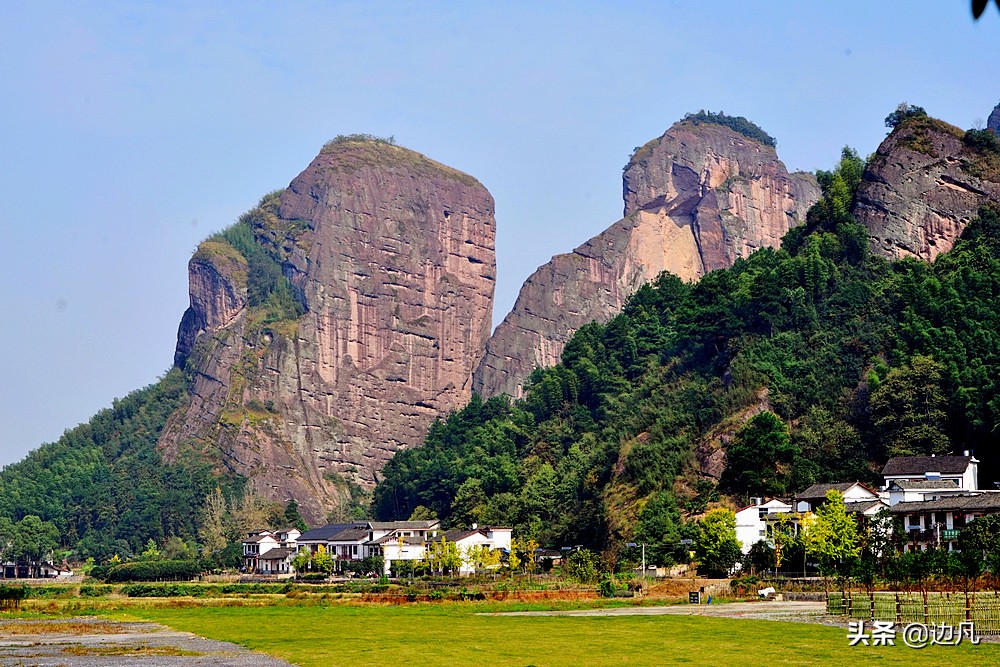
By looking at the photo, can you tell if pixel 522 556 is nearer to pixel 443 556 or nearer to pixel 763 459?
pixel 443 556

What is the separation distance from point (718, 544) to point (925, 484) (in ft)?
50.5

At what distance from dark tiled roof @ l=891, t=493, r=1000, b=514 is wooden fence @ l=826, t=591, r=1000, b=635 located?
28.4 m

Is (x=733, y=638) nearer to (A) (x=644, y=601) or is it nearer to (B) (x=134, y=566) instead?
(A) (x=644, y=601)

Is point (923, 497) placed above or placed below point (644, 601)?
above

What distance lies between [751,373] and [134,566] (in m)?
80.9

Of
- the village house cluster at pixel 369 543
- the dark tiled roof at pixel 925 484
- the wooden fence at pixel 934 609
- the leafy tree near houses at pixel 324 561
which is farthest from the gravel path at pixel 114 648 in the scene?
the leafy tree near houses at pixel 324 561

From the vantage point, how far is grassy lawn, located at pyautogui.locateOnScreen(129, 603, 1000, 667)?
45.7m

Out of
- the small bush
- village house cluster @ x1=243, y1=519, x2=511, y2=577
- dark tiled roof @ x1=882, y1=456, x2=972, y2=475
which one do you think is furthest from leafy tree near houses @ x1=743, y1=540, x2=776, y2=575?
the small bush

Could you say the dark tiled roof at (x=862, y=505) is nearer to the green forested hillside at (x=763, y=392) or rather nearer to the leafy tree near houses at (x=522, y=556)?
the green forested hillside at (x=763, y=392)

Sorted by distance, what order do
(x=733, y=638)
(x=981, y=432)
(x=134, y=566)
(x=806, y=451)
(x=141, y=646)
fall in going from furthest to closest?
(x=134, y=566)
(x=806, y=451)
(x=981, y=432)
(x=141, y=646)
(x=733, y=638)

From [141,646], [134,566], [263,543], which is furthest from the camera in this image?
[263,543]

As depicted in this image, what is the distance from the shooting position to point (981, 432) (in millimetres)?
101562

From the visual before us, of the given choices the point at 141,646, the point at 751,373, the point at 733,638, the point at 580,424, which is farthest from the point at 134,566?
the point at 733,638

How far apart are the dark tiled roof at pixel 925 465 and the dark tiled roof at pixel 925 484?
42.9 inches
